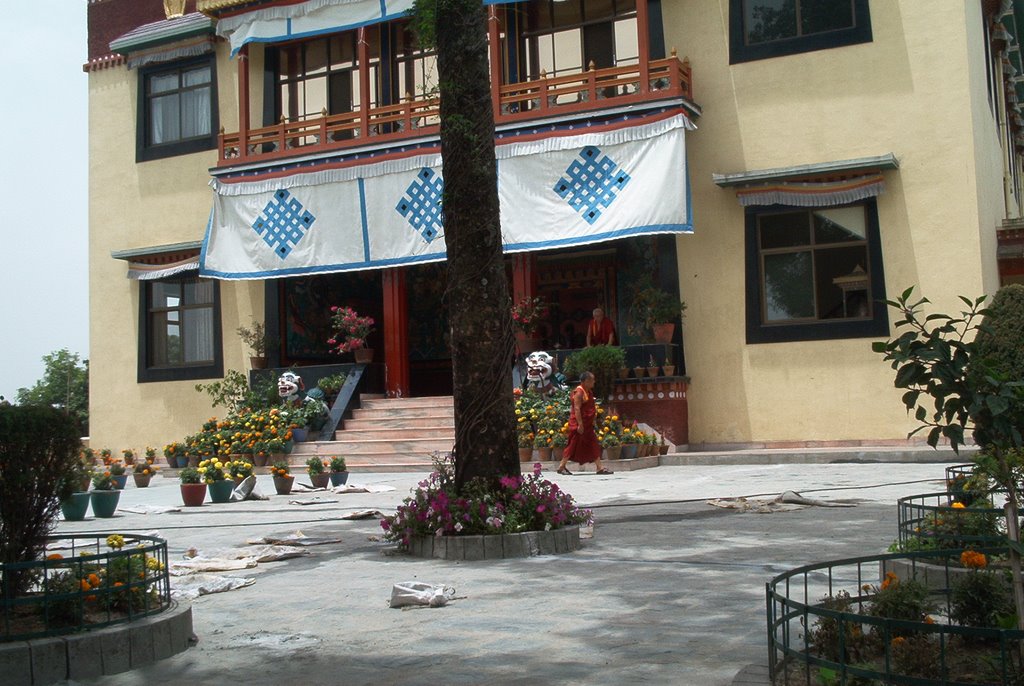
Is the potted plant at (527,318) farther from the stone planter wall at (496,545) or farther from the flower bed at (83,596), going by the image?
the flower bed at (83,596)

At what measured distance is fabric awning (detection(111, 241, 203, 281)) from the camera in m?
24.0

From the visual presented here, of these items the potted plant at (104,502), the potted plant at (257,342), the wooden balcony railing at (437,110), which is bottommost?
the potted plant at (104,502)

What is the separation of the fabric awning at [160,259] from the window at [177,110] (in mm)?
2171

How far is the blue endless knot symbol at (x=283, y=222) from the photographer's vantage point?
71.8 feet

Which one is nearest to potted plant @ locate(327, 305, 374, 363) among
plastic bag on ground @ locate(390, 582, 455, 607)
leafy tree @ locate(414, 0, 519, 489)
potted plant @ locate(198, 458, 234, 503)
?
potted plant @ locate(198, 458, 234, 503)

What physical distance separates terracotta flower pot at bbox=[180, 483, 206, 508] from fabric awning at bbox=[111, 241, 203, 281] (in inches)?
419

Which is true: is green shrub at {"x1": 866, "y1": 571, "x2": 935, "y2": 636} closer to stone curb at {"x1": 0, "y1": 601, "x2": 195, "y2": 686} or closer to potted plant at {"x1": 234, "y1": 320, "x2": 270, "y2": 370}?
stone curb at {"x1": 0, "y1": 601, "x2": 195, "y2": 686}

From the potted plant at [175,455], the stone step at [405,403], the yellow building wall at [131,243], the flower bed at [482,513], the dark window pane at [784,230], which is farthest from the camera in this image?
the yellow building wall at [131,243]

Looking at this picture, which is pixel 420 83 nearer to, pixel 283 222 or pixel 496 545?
pixel 283 222

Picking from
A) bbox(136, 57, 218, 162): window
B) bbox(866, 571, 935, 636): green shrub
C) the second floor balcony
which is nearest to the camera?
bbox(866, 571, 935, 636): green shrub

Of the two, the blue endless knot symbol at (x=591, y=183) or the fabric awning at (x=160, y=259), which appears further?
the fabric awning at (x=160, y=259)

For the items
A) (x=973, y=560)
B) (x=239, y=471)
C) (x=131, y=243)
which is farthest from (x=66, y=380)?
(x=973, y=560)

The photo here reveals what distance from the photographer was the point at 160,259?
80.9ft

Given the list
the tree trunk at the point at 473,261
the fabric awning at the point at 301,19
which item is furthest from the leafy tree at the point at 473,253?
the fabric awning at the point at 301,19
